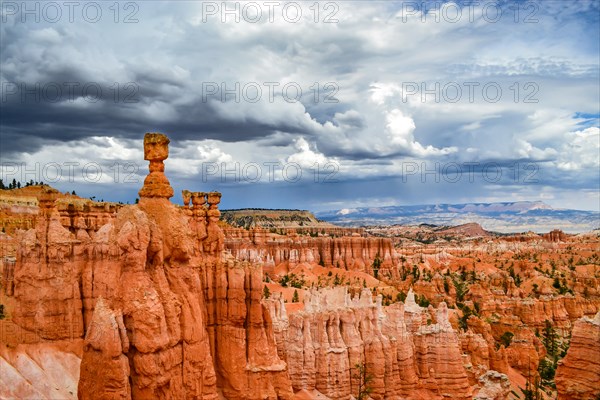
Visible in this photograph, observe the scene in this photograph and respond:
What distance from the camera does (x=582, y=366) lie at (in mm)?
22734

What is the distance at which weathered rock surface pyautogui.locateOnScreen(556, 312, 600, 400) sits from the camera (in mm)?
22062

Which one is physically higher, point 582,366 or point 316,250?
point 316,250

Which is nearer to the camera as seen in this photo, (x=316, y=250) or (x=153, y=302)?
(x=153, y=302)

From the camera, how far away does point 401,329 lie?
39156 millimetres

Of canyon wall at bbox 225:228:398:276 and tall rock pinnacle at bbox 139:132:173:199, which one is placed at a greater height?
tall rock pinnacle at bbox 139:132:173:199

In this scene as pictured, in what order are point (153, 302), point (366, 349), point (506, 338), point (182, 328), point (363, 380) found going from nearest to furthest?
point (153, 302), point (182, 328), point (363, 380), point (366, 349), point (506, 338)

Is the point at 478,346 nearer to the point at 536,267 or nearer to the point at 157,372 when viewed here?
the point at 157,372

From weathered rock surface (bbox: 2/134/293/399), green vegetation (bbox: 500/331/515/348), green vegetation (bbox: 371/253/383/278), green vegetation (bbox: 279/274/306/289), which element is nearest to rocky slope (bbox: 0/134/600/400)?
weathered rock surface (bbox: 2/134/293/399)

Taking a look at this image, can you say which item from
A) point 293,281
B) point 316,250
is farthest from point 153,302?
point 316,250


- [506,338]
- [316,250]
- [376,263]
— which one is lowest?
[506,338]

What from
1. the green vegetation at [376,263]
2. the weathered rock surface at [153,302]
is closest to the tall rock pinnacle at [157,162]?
the weathered rock surface at [153,302]

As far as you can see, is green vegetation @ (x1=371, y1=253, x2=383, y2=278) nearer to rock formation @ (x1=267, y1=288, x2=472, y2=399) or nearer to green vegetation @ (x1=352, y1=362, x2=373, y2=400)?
rock formation @ (x1=267, y1=288, x2=472, y2=399)

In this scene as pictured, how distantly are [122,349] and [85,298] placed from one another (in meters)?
5.70

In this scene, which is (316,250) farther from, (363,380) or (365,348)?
(363,380)
